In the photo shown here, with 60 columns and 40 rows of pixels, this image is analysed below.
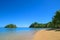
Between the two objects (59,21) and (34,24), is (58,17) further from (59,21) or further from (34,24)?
(34,24)

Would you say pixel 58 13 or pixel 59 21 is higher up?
pixel 58 13

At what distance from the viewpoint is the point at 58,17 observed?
48.3m

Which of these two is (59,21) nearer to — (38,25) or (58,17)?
(58,17)

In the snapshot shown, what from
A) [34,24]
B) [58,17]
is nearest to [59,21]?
[58,17]

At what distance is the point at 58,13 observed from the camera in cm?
4841

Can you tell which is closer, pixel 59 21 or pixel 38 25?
pixel 59 21

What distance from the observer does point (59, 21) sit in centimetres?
4778

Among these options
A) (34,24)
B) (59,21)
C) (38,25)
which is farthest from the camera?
(34,24)

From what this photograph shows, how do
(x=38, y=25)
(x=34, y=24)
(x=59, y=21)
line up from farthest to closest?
(x=34, y=24) → (x=38, y=25) → (x=59, y=21)

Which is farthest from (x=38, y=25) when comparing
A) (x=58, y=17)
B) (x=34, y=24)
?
(x=58, y=17)

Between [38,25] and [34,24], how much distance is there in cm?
1623

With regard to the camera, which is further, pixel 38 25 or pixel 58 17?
pixel 38 25

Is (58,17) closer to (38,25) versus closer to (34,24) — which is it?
(38,25)

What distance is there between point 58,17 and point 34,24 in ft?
468
